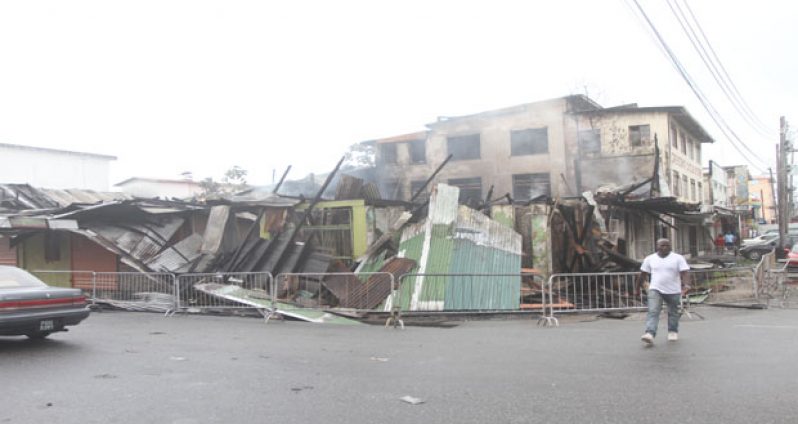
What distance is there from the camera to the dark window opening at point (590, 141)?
97.8 ft

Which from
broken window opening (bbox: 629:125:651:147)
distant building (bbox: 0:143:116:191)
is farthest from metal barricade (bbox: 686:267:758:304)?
distant building (bbox: 0:143:116:191)

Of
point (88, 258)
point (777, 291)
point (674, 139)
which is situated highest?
point (674, 139)

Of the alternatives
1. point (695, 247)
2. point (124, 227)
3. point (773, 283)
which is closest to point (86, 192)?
point (124, 227)

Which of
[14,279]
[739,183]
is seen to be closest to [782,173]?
[14,279]

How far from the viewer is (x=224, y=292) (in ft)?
40.3

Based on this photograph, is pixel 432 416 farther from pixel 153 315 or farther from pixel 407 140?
pixel 407 140

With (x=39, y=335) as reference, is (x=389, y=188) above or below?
above

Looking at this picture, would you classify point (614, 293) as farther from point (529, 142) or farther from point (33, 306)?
point (529, 142)

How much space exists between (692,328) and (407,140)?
2571 cm

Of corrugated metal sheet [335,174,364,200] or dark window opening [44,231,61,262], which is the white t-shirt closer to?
corrugated metal sheet [335,174,364,200]

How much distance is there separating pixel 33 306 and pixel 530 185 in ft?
85.5

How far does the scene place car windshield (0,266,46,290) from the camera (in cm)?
830

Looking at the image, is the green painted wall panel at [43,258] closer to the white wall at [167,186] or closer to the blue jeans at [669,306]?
the blue jeans at [669,306]

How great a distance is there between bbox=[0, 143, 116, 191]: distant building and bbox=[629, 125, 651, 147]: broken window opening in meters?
33.3
